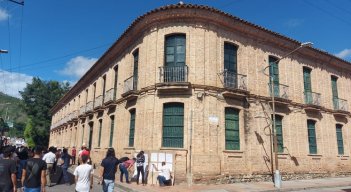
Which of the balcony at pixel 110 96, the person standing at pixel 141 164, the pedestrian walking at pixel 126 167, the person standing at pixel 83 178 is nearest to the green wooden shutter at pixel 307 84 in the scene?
the person standing at pixel 141 164

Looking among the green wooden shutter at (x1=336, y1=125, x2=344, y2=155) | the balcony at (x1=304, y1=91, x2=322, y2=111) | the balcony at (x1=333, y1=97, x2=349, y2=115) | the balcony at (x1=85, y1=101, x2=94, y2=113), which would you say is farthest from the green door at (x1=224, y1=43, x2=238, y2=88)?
the balcony at (x1=85, y1=101, x2=94, y2=113)

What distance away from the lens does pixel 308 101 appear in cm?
1838

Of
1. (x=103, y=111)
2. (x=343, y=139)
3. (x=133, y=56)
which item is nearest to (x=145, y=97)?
(x=133, y=56)

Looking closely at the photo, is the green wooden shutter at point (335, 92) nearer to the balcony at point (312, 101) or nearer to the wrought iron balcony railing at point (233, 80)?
the balcony at point (312, 101)

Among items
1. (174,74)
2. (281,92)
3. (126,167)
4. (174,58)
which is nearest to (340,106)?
(281,92)

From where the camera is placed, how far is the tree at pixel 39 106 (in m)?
49.9

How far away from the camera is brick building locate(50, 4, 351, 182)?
45.1 feet

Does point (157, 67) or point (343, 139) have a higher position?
point (157, 67)

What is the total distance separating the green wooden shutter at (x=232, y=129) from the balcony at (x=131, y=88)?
5.18 metres

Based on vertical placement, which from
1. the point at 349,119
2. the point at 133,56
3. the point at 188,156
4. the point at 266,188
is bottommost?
the point at 266,188

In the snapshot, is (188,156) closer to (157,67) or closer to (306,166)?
(157,67)

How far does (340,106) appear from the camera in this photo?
20.6 metres

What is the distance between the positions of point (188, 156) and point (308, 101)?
10084 mm

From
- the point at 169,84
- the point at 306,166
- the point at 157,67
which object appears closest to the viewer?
the point at 169,84
